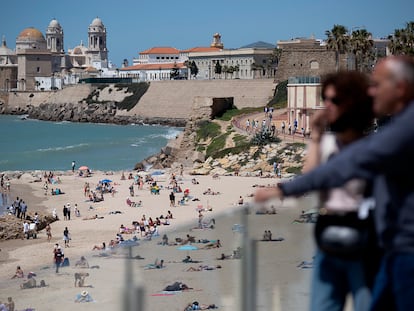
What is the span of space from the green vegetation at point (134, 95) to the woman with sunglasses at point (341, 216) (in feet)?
291

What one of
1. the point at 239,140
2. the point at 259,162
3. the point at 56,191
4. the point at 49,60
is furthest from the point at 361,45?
the point at 49,60

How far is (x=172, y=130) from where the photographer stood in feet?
250

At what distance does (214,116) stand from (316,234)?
4865 centimetres

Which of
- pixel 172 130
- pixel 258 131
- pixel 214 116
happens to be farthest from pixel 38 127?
pixel 258 131

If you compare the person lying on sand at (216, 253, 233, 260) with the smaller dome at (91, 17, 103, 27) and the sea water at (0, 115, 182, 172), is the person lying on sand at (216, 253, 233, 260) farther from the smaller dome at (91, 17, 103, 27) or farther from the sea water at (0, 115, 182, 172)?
the smaller dome at (91, 17, 103, 27)

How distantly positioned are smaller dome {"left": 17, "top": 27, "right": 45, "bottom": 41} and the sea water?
4269 centimetres

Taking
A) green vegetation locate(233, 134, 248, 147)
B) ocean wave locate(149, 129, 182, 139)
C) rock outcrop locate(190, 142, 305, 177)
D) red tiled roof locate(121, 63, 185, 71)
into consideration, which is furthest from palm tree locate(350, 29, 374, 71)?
red tiled roof locate(121, 63, 185, 71)

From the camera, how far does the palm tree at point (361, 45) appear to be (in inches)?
1766

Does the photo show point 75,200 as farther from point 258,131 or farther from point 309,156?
point 309,156

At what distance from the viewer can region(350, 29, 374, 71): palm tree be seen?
4484 centimetres

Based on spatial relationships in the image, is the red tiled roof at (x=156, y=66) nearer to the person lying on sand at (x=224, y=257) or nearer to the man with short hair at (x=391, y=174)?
the person lying on sand at (x=224, y=257)

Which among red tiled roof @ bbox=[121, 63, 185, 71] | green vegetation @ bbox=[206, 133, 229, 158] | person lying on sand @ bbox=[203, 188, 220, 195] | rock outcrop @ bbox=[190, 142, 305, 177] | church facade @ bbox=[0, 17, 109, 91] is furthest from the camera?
church facade @ bbox=[0, 17, 109, 91]

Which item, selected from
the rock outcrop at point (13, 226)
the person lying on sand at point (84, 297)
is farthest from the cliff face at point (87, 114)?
the person lying on sand at point (84, 297)

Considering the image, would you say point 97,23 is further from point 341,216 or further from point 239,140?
point 341,216
